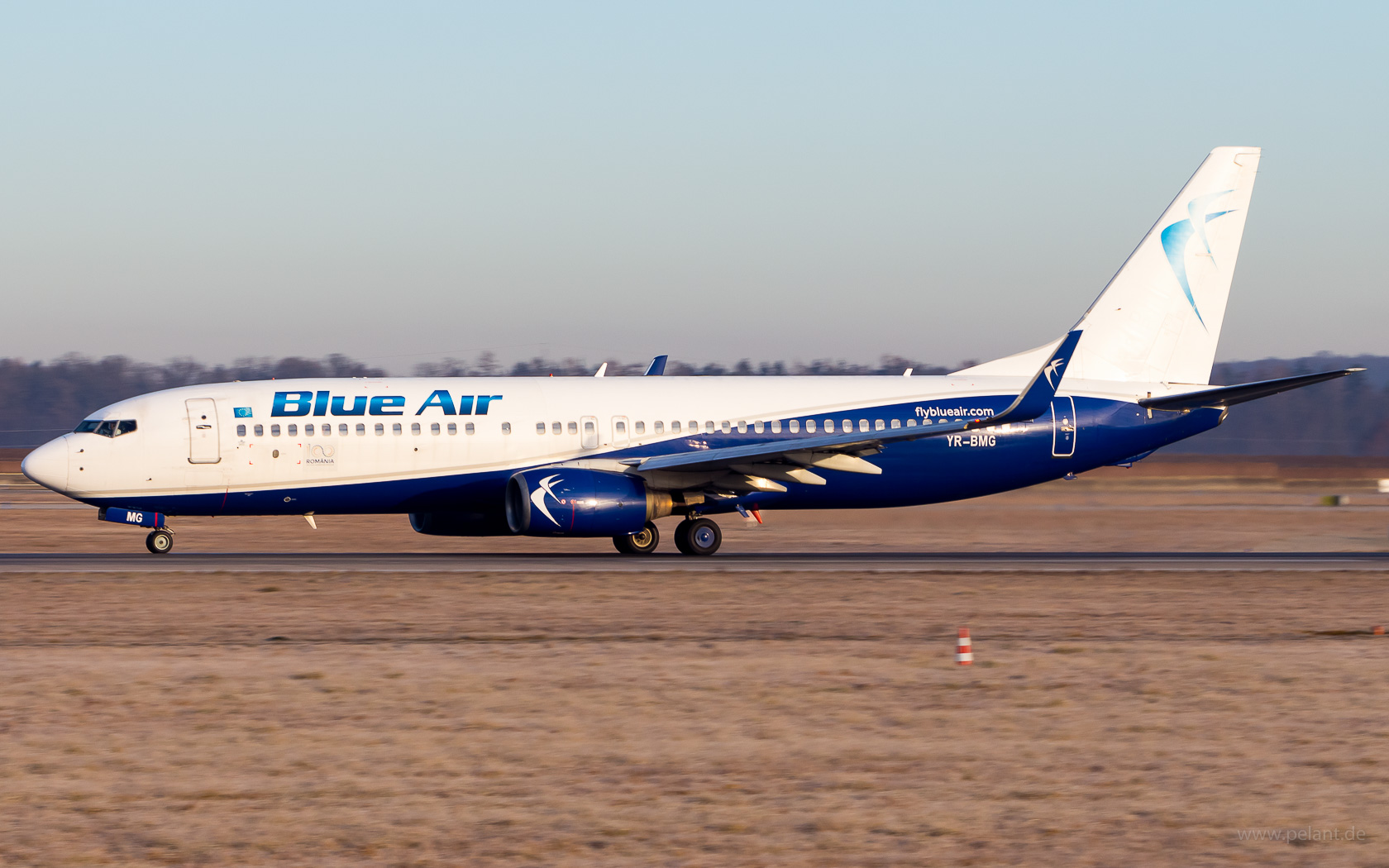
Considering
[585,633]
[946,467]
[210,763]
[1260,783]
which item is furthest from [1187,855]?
[946,467]

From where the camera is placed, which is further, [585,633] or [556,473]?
[556,473]

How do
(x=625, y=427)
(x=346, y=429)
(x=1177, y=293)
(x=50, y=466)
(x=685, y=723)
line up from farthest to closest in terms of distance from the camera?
(x=1177, y=293)
(x=625, y=427)
(x=346, y=429)
(x=50, y=466)
(x=685, y=723)

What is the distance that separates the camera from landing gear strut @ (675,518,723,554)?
96.5 feet

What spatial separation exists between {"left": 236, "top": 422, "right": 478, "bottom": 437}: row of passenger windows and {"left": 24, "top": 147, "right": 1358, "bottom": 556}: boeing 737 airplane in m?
0.04

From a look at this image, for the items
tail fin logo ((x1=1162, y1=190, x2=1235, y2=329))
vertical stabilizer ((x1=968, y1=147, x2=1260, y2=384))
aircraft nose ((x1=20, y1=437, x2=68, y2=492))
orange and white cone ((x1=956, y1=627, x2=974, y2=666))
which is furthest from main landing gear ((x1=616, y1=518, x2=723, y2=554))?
orange and white cone ((x1=956, y1=627, x2=974, y2=666))

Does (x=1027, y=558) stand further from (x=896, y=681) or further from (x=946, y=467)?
(x=896, y=681)

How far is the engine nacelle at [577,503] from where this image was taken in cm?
2733

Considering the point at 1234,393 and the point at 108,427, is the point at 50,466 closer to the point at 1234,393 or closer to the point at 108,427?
the point at 108,427

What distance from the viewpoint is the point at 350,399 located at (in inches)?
1145

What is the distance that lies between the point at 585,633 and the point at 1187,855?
33.1 ft

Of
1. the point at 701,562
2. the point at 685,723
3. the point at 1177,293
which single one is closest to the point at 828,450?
the point at 701,562

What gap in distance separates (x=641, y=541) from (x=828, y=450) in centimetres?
454

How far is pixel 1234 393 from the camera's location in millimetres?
30312

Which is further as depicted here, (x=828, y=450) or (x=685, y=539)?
(x=685, y=539)
